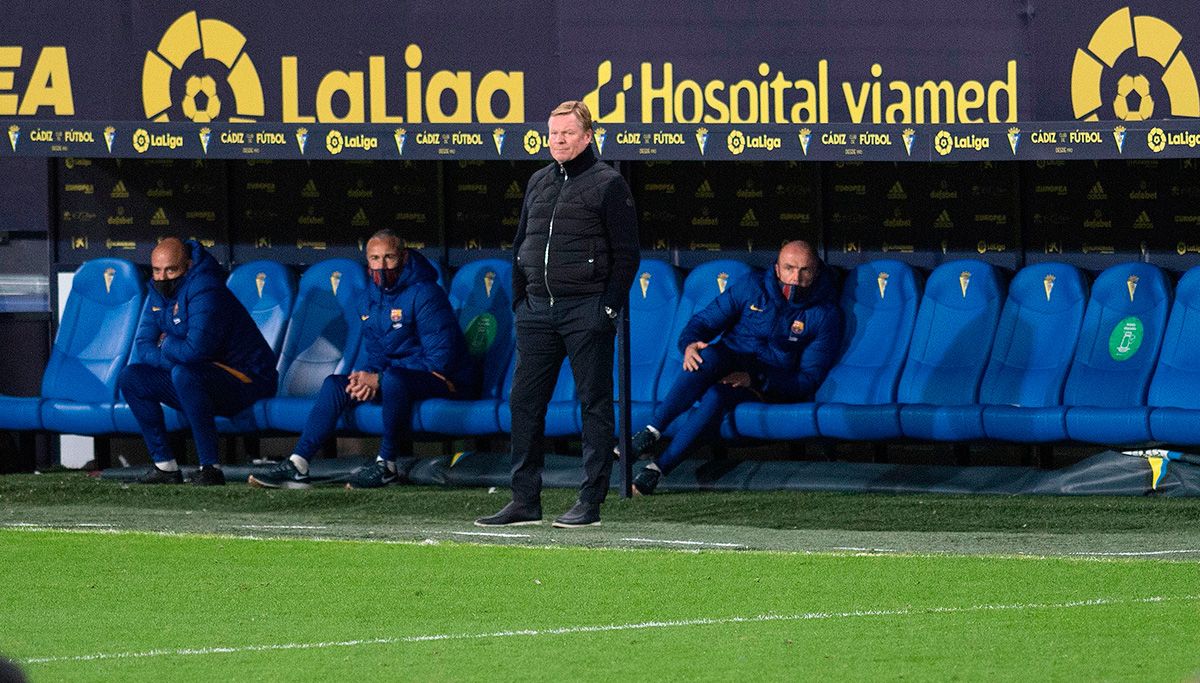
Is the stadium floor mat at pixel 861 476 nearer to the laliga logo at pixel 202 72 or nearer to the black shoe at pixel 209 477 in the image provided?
the black shoe at pixel 209 477

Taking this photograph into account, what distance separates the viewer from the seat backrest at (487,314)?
1248 centimetres

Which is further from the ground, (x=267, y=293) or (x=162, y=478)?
(x=267, y=293)

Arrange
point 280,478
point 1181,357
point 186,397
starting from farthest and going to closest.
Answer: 1. point 186,397
2. point 280,478
3. point 1181,357

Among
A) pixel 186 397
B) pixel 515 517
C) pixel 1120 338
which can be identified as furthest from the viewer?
pixel 186 397

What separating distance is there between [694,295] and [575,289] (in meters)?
3.04

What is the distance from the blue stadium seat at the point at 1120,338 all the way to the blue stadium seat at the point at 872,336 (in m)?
0.92

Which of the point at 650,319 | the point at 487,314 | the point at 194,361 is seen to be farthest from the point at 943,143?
the point at 194,361

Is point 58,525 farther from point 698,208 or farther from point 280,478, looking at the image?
point 698,208

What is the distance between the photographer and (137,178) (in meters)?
13.8

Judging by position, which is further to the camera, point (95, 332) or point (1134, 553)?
point (95, 332)

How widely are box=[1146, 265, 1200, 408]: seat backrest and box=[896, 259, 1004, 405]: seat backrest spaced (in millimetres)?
898

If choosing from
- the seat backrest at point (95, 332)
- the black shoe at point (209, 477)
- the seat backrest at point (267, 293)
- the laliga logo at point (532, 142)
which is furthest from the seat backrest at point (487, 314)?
the seat backrest at point (95, 332)

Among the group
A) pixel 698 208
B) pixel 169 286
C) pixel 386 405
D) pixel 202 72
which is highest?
pixel 202 72

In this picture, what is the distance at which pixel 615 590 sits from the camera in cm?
782
